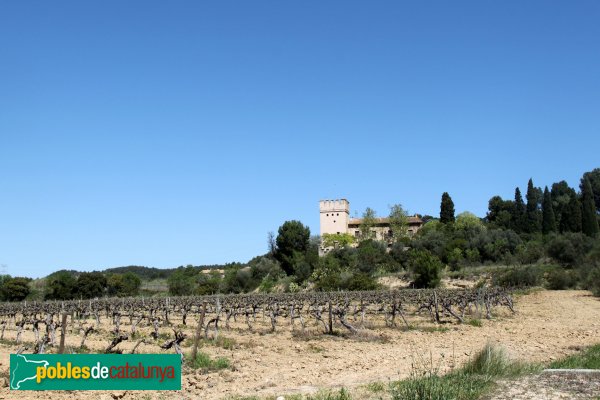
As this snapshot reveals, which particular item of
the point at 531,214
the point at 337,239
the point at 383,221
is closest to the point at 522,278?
the point at 531,214

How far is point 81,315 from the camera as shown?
31.4 meters

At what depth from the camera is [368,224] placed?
8456 cm

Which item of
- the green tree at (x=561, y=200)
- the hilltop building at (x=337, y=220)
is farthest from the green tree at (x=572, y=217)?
the hilltop building at (x=337, y=220)

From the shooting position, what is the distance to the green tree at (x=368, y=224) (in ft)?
272

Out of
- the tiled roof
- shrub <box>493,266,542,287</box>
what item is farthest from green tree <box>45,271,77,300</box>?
the tiled roof

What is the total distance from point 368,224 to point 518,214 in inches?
840

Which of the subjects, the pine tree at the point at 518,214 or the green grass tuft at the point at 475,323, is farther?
the pine tree at the point at 518,214

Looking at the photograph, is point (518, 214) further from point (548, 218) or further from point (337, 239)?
point (337, 239)

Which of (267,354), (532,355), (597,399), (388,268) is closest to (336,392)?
(597,399)

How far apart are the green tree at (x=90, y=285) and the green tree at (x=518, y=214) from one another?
4908 cm

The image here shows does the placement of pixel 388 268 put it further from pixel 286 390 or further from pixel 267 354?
pixel 286 390

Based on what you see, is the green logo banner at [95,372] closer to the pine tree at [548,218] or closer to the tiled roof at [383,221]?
the pine tree at [548,218]

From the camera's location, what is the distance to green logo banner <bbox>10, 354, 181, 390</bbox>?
9.70 meters

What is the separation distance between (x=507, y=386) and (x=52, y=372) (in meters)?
7.57
